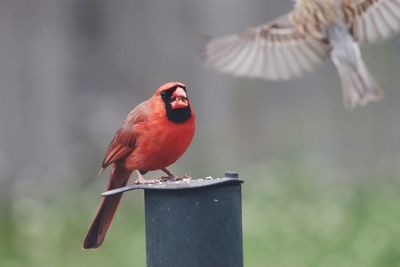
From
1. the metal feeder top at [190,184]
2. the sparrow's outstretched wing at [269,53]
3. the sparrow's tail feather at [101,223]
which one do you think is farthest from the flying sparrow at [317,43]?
the metal feeder top at [190,184]

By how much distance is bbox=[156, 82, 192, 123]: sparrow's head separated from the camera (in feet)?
14.3

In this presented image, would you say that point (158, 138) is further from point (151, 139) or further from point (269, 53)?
point (269, 53)

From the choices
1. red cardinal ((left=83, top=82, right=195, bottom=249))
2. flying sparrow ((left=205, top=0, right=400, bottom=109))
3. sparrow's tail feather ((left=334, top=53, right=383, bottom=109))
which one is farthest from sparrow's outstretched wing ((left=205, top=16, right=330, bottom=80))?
red cardinal ((left=83, top=82, right=195, bottom=249))

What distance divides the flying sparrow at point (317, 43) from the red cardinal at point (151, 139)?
109cm

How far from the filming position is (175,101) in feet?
14.4

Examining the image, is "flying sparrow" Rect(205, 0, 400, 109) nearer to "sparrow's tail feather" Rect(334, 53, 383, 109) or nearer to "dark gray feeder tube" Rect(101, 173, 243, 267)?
"sparrow's tail feather" Rect(334, 53, 383, 109)

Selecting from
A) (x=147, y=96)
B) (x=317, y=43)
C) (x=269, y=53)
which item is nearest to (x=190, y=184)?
(x=317, y=43)

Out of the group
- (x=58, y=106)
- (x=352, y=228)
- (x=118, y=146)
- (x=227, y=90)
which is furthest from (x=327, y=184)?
(x=118, y=146)

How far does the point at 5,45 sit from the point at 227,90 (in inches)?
65.0

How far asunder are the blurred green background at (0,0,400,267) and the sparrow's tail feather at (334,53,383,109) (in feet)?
6.88

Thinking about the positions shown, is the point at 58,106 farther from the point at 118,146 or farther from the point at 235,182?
the point at 235,182

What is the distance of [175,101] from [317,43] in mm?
1595

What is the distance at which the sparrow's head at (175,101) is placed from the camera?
171 inches

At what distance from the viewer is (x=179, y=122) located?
4504 mm
